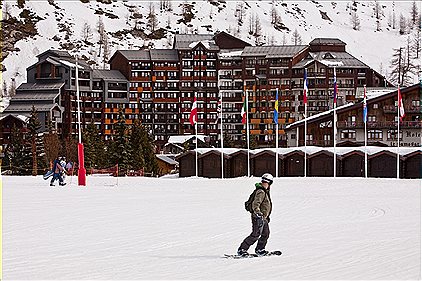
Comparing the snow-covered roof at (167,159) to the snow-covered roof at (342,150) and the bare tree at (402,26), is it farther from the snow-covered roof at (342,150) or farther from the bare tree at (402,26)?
the bare tree at (402,26)

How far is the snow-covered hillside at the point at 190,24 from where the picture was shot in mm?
138000

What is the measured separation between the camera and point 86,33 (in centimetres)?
14400

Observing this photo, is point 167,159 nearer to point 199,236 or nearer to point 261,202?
point 199,236

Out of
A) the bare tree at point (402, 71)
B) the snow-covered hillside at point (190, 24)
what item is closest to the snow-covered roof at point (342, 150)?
the bare tree at point (402, 71)

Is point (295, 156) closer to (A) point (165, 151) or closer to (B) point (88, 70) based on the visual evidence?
(A) point (165, 151)

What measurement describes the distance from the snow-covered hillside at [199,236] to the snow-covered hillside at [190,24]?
109 m

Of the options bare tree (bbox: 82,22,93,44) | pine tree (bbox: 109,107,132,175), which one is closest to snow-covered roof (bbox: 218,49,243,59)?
pine tree (bbox: 109,107,132,175)

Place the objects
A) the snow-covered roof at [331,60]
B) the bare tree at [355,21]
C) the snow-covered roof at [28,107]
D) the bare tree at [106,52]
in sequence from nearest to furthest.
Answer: the snow-covered roof at [28,107] < the snow-covered roof at [331,60] < the bare tree at [106,52] < the bare tree at [355,21]

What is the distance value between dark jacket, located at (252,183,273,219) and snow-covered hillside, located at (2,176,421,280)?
2.84ft

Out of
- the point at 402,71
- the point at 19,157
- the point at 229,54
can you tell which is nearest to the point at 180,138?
the point at 229,54

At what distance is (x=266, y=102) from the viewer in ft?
304

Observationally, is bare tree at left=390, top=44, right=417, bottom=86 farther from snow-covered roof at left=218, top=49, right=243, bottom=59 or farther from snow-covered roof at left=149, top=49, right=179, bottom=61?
snow-covered roof at left=149, top=49, right=179, bottom=61

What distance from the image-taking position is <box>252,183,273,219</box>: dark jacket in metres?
11.4

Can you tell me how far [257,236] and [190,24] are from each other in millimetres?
147416
